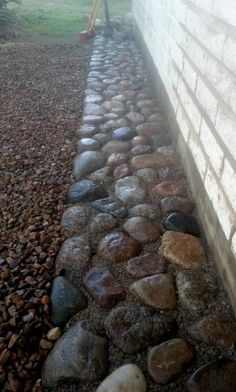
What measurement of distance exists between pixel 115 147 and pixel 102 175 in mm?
442

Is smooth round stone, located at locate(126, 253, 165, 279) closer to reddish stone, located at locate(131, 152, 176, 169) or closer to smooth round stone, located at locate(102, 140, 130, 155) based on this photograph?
reddish stone, located at locate(131, 152, 176, 169)

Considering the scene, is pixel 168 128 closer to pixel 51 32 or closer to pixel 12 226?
pixel 12 226

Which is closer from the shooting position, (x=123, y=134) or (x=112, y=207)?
(x=112, y=207)

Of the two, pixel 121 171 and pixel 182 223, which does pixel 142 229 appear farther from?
pixel 121 171

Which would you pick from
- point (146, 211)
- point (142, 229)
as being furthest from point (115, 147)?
point (142, 229)

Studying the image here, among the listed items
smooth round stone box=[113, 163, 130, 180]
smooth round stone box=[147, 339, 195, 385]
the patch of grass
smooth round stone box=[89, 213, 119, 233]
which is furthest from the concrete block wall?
the patch of grass

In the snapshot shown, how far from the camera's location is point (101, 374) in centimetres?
142

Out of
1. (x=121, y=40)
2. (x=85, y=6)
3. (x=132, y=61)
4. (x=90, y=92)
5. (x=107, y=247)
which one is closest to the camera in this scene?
(x=107, y=247)

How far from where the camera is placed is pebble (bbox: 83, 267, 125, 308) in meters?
1.71

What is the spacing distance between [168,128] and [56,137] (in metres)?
1.06

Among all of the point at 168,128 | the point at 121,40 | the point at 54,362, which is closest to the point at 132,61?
the point at 121,40

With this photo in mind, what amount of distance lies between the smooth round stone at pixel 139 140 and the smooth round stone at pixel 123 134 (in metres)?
0.08

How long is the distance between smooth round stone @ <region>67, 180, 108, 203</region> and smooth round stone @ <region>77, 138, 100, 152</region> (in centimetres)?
57

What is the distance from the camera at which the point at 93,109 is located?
3.84 m
